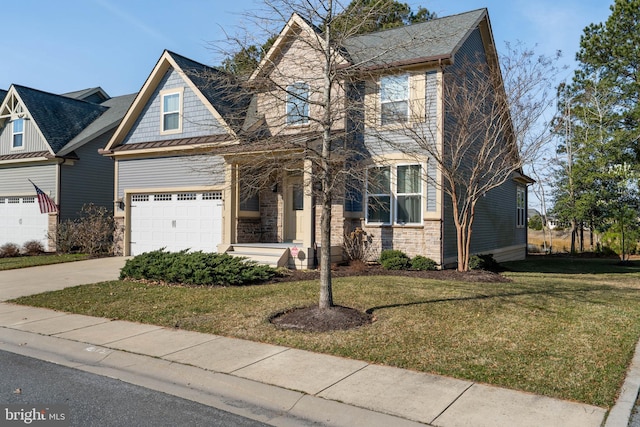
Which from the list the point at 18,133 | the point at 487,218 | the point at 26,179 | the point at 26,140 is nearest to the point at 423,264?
the point at 487,218

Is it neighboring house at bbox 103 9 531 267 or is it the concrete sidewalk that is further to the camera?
neighboring house at bbox 103 9 531 267

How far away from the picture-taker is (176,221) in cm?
1777

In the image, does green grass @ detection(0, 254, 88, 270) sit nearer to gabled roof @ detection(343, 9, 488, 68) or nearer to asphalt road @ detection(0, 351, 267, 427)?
asphalt road @ detection(0, 351, 267, 427)

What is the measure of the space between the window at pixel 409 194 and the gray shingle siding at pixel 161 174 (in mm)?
5797

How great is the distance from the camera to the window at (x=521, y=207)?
2269 cm

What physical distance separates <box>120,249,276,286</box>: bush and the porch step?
5.09ft

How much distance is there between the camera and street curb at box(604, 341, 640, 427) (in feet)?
14.2

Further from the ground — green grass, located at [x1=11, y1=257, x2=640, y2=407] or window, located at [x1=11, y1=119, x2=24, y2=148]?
window, located at [x1=11, y1=119, x2=24, y2=148]

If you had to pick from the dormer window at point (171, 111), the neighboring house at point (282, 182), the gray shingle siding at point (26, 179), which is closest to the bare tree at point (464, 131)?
the neighboring house at point (282, 182)

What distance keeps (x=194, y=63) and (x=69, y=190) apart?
8297mm

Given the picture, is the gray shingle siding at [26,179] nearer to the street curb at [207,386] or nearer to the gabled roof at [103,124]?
the gabled roof at [103,124]

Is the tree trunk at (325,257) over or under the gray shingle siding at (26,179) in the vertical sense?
under

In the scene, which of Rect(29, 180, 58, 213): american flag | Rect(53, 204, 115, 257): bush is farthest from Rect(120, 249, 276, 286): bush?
Rect(29, 180, 58, 213): american flag

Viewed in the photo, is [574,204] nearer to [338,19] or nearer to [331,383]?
[338,19]
